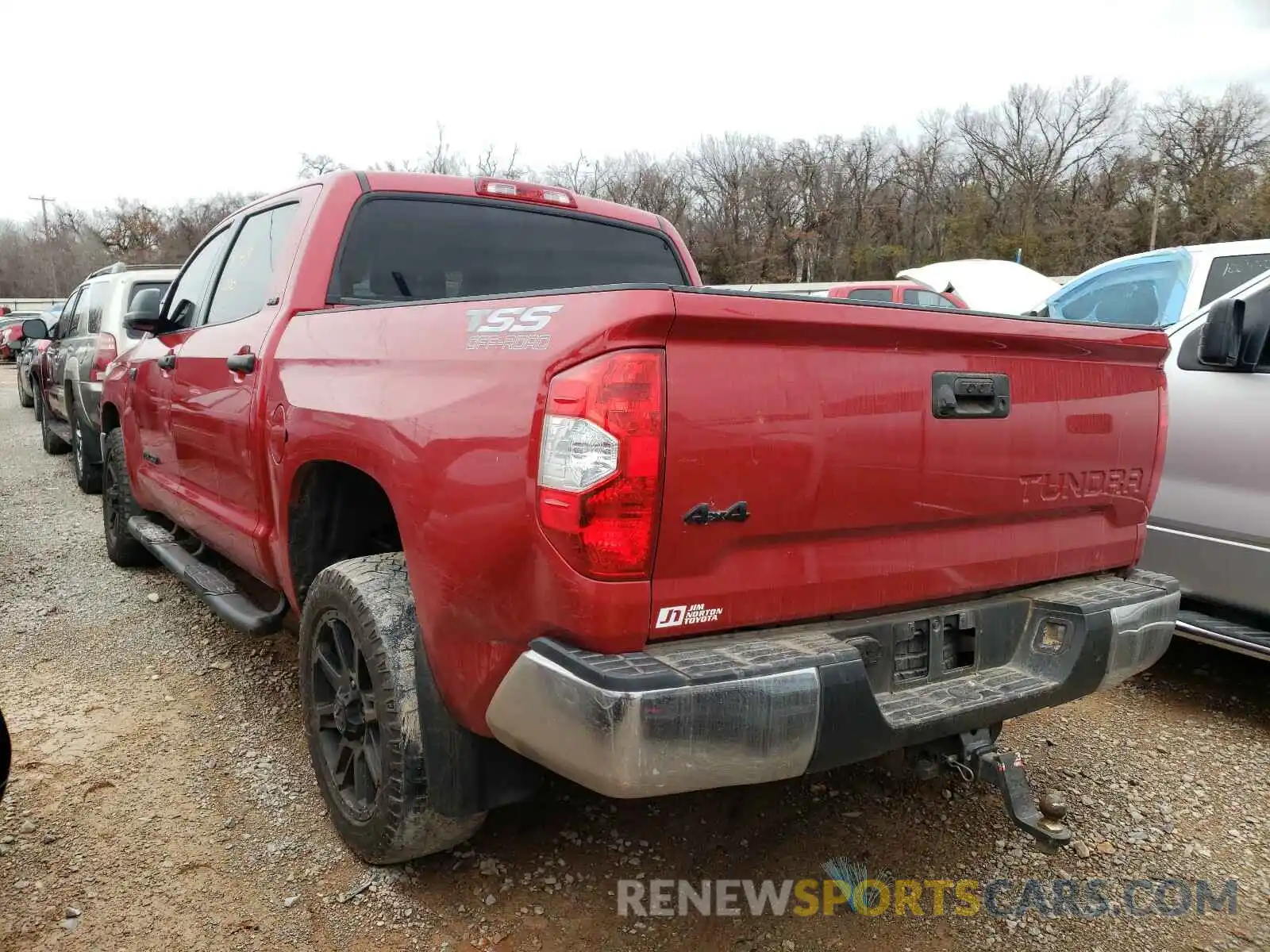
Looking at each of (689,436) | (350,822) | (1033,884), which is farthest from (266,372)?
(1033,884)

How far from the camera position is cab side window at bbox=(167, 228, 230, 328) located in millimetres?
4168

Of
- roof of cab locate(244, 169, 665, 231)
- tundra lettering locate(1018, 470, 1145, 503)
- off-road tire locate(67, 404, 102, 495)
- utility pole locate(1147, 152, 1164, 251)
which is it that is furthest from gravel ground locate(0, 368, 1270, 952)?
utility pole locate(1147, 152, 1164, 251)

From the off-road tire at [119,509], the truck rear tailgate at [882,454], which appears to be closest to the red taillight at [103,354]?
the off-road tire at [119,509]

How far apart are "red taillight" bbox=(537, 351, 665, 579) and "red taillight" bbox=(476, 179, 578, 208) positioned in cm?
186

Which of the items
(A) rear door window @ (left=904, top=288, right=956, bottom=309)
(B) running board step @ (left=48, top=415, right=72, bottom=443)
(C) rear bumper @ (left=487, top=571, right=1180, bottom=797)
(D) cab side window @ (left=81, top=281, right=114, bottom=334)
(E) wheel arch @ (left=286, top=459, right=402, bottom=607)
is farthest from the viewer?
(A) rear door window @ (left=904, top=288, right=956, bottom=309)

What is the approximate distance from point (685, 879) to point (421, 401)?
5.11 ft

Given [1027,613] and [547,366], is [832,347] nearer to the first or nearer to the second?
[547,366]

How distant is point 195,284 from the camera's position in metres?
4.43

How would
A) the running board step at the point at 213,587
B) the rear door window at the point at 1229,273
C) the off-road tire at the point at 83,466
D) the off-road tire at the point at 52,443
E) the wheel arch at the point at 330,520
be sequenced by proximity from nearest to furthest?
1. the wheel arch at the point at 330,520
2. the running board step at the point at 213,587
3. the rear door window at the point at 1229,273
4. the off-road tire at the point at 83,466
5. the off-road tire at the point at 52,443

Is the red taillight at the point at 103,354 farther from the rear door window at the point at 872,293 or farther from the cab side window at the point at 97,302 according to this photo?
the rear door window at the point at 872,293

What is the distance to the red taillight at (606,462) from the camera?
1774 millimetres

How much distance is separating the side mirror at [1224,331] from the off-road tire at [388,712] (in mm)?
3193

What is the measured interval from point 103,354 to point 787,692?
6.89 metres

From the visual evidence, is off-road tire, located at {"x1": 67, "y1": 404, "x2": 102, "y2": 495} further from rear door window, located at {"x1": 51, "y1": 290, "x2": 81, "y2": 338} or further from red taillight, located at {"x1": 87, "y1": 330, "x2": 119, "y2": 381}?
rear door window, located at {"x1": 51, "y1": 290, "x2": 81, "y2": 338}
